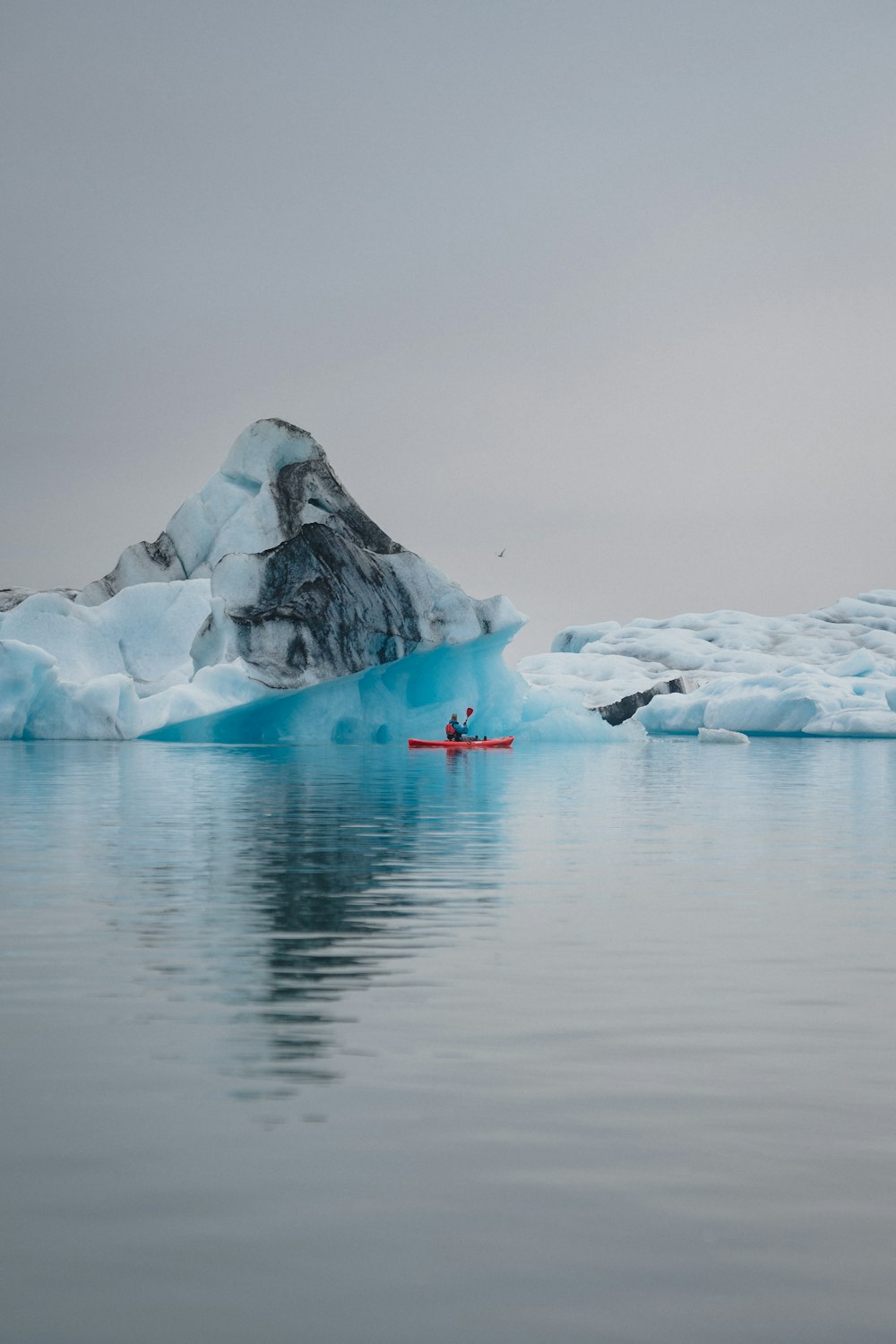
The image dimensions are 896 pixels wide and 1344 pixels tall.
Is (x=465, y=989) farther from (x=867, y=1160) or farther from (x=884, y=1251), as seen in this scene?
(x=884, y=1251)

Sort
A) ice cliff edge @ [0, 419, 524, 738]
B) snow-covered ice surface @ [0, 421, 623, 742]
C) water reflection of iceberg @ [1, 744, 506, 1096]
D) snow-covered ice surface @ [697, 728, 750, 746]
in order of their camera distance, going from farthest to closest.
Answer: snow-covered ice surface @ [697, 728, 750, 746]
snow-covered ice surface @ [0, 421, 623, 742]
ice cliff edge @ [0, 419, 524, 738]
water reflection of iceberg @ [1, 744, 506, 1096]

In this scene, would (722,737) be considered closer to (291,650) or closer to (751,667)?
(291,650)

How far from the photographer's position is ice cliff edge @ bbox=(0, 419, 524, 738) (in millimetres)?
29344

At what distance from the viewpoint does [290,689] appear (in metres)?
29.4

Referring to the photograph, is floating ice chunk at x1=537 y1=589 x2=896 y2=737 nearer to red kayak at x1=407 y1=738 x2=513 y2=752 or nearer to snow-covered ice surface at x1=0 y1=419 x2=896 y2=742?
snow-covered ice surface at x1=0 y1=419 x2=896 y2=742

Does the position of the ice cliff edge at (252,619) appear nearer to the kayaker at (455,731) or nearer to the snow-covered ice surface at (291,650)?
the snow-covered ice surface at (291,650)

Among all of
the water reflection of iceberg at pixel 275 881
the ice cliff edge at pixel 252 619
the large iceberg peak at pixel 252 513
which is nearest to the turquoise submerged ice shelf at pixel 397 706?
the ice cliff edge at pixel 252 619

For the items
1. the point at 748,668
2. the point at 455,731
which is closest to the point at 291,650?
the point at 455,731

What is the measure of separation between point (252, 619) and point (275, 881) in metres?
21.5

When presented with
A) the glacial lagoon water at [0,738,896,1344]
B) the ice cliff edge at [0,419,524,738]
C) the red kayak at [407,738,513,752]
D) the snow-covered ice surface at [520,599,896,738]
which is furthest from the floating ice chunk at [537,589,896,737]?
the glacial lagoon water at [0,738,896,1344]

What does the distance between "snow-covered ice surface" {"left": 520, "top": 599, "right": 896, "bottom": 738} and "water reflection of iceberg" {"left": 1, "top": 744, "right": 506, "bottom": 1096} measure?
20087 mm

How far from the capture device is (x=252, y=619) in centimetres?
2941

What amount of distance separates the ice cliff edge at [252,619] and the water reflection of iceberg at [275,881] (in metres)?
10.4

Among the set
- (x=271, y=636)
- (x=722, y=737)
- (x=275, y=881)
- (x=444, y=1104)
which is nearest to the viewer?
(x=444, y=1104)
